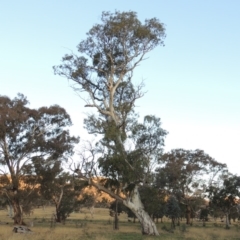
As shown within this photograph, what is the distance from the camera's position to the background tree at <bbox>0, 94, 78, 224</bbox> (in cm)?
3164

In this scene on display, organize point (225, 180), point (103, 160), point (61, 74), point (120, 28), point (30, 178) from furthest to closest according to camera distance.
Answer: point (225, 180) → point (30, 178) → point (61, 74) → point (120, 28) → point (103, 160)

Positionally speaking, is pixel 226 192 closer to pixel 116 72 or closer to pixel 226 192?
pixel 226 192

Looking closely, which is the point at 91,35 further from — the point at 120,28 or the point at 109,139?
the point at 109,139

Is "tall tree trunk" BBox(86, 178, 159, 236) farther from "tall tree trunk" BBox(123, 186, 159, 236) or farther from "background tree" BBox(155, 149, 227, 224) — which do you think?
"background tree" BBox(155, 149, 227, 224)

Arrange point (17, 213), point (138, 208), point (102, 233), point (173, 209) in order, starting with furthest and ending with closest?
point (173, 209)
point (17, 213)
point (138, 208)
point (102, 233)

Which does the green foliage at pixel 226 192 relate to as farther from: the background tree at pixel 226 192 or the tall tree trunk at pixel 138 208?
the tall tree trunk at pixel 138 208

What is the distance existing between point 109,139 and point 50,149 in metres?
9.65

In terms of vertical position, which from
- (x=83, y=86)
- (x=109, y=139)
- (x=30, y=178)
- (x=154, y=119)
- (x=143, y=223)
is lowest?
(x=143, y=223)

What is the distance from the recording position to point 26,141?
Result: 33250 millimetres

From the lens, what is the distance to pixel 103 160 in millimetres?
25875

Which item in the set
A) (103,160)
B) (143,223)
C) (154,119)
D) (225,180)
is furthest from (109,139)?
(225,180)

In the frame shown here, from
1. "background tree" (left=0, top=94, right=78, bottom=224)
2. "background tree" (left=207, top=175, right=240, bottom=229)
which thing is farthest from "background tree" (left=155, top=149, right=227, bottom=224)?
"background tree" (left=0, top=94, right=78, bottom=224)

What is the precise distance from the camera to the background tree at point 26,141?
3164cm

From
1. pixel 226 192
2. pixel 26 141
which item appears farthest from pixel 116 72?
pixel 226 192
